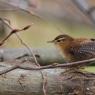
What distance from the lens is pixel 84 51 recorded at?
2262mm

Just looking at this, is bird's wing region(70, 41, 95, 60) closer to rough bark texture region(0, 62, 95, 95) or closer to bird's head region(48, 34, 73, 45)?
bird's head region(48, 34, 73, 45)

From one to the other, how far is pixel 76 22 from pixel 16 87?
1.26 ft

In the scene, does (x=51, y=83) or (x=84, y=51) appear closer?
(x=51, y=83)

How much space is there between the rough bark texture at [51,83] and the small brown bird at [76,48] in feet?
0.79

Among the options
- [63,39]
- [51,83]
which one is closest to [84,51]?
[63,39]

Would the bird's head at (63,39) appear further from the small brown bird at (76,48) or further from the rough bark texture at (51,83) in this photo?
the rough bark texture at (51,83)

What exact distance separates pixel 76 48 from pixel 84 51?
5 cm

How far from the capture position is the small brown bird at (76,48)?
88.7 inches

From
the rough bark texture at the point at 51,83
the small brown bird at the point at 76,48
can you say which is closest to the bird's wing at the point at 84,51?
the small brown bird at the point at 76,48

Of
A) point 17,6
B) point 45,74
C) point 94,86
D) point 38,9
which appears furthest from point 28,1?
point 94,86

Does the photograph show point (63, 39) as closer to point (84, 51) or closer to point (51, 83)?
point (84, 51)

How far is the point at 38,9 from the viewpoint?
Answer: 2.16 m

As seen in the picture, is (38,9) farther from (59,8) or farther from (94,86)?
(94,86)

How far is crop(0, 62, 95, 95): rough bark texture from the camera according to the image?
198 cm
